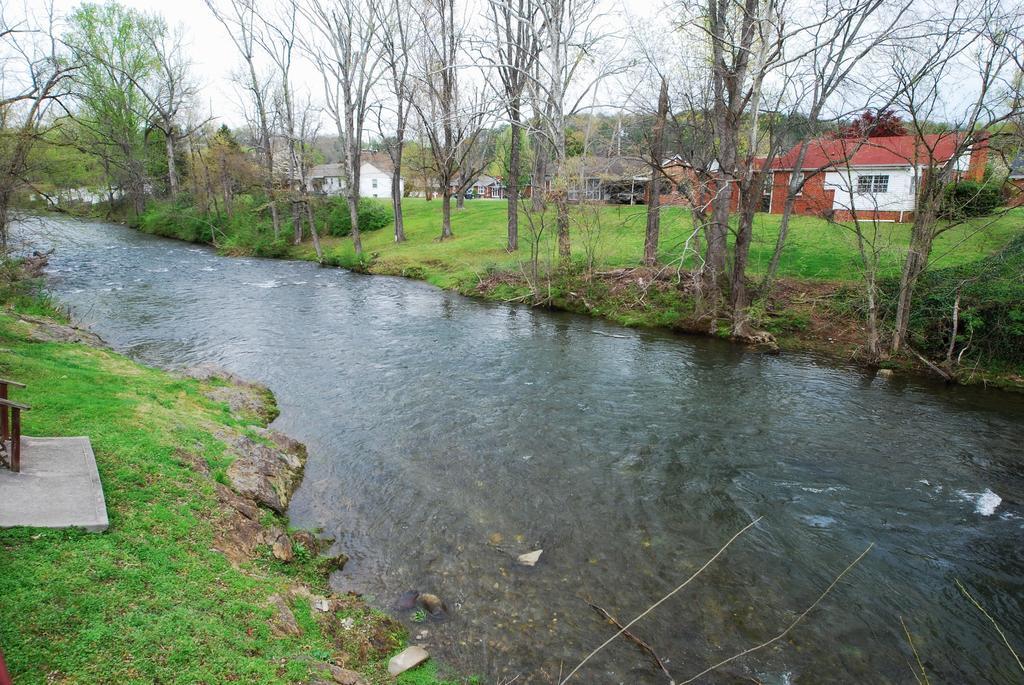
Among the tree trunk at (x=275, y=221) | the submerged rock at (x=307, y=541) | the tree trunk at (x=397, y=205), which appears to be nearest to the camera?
the submerged rock at (x=307, y=541)

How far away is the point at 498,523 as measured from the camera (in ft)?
27.2

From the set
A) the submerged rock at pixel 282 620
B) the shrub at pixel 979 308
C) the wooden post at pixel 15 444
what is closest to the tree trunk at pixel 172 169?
the wooden post at pixel 15 444

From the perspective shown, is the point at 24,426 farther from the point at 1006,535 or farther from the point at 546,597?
the point at 1006,535

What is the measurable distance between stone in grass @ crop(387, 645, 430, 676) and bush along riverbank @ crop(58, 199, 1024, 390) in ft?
37.8

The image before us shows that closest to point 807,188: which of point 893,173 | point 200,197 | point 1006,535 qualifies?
point 893,173

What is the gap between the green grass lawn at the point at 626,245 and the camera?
20.9 meters

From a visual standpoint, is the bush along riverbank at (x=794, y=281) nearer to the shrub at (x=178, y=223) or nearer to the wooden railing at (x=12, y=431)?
the shrub at (x=178, y=223)

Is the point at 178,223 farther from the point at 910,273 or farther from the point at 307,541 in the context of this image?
the point at 910,273

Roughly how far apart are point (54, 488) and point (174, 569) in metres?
1.72

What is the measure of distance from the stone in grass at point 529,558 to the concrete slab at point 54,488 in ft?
14.9

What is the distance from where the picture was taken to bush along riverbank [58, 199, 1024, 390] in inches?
599

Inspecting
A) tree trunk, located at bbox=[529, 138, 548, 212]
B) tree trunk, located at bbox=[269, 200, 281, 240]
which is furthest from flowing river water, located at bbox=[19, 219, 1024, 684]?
tree trunk, located at bbox=[269, 200, 281, 240]

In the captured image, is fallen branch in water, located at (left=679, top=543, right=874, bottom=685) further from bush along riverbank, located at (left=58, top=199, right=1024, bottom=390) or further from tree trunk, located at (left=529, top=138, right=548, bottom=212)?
tree trunk, located at (left=529, top=138, right=548, bottom=212)

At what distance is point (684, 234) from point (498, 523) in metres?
22.6
